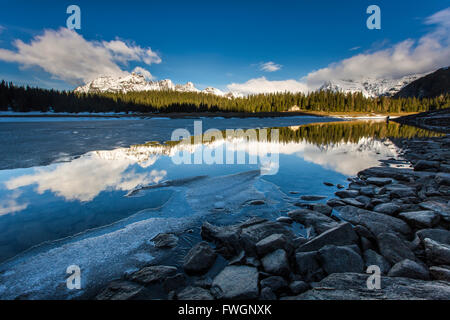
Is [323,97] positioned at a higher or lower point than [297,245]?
higher

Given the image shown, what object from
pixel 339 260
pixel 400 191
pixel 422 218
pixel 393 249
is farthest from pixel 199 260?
pixel 400 191

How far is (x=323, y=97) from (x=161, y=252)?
387 feet

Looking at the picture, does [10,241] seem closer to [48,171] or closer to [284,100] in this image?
[48,171]

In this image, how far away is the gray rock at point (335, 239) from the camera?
328cm

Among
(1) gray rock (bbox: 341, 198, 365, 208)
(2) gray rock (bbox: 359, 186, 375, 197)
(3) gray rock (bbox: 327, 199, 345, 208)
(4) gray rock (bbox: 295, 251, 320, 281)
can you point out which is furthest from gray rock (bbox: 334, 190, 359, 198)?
(4) gray rock (bbox: 295, 251, 320, 281)

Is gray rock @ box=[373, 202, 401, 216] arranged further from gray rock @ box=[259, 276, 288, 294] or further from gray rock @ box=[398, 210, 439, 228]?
gray rock @ box=[259, 276, 288, 294]

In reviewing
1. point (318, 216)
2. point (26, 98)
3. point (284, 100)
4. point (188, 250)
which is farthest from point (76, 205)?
point (284, 100)

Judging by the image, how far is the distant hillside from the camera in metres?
→ 170

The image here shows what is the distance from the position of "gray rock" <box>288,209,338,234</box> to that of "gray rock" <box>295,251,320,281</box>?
107 centimetres

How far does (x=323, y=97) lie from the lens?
10406cm

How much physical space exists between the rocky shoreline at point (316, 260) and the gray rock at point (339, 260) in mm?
13

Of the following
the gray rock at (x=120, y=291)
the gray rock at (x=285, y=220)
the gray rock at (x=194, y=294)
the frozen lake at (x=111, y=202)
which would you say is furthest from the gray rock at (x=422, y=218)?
the gray rock at (x=120, y=291)

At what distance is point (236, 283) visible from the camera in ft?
8.35

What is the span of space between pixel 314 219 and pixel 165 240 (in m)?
3.07
